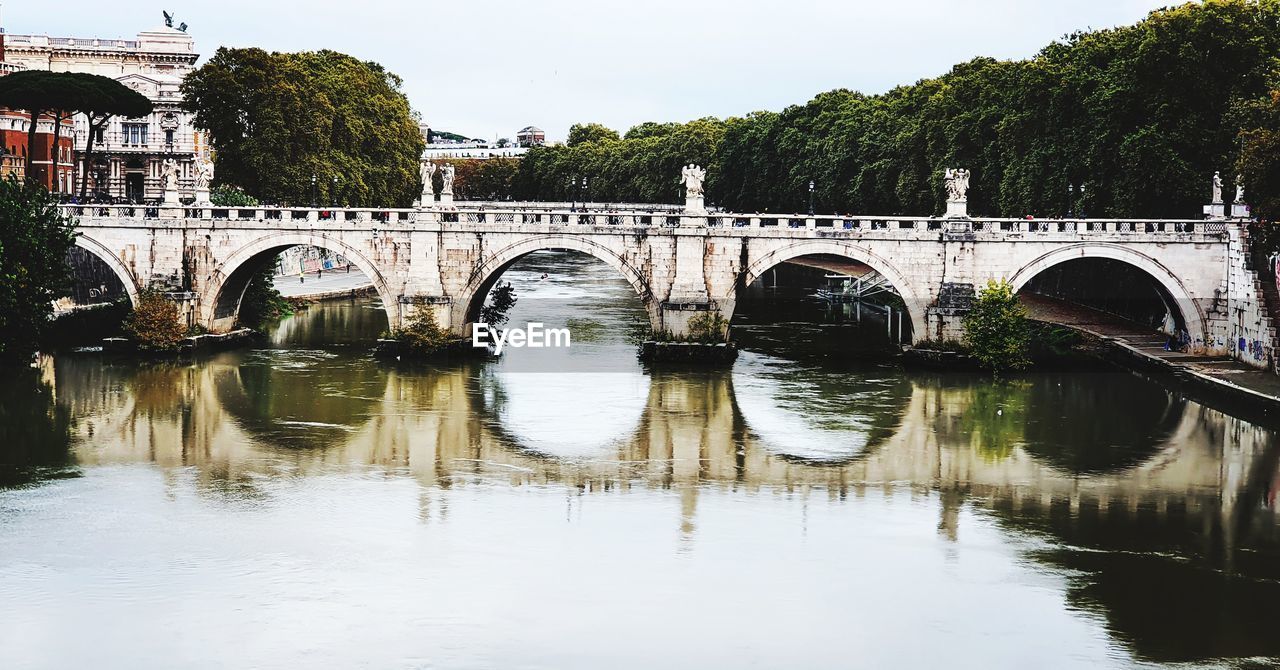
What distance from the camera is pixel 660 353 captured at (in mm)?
57406

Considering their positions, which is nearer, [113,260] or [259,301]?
[113,260]

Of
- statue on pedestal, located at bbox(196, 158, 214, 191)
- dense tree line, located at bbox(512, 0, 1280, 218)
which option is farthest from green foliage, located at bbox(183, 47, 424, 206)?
dense tree line, located at bbox(512, 0, 1280, 218)

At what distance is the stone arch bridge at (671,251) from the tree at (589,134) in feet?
389

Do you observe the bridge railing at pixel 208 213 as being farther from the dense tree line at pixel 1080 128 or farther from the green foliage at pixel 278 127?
the dense tree line at pixel 1080 128

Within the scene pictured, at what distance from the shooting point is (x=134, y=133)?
3784 inches

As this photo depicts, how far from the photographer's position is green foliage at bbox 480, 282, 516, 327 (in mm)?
70375

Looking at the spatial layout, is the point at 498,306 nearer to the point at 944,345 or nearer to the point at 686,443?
the point at 944,345

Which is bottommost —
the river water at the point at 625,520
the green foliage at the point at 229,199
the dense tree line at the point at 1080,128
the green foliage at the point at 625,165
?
the river water at the point at 625,520

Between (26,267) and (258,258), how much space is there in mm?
11582

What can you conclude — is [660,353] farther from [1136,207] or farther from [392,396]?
[1136,207]

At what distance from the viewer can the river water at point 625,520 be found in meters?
27.9

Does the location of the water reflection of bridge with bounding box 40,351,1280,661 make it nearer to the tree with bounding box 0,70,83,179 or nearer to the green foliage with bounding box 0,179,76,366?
the green foliage with bounding box 0,179,76,366

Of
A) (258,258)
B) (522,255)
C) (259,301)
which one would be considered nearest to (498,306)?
(259,301)

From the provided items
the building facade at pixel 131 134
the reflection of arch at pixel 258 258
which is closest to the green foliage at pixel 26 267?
the reflection of arch at pixel 258 258
